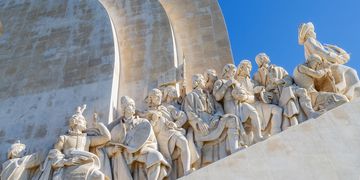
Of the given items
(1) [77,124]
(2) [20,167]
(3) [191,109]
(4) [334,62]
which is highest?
(4) [334,62]

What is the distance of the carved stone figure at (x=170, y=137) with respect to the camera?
497 cm

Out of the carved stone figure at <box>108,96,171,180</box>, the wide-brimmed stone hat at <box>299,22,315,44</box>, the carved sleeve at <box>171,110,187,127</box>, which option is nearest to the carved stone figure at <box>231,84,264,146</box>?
the carved sleeve at <box>171,110,187,127</box>

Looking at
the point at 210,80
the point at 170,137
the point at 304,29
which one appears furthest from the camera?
the point at 304,29

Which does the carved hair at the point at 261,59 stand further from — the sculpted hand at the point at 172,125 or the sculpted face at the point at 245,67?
the sculpted hand at the point at 172,125

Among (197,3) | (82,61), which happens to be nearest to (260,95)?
(82,61)

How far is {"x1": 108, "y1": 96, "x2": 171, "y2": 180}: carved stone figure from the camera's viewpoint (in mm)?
4887

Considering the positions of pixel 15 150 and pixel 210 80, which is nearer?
pixel 15 150

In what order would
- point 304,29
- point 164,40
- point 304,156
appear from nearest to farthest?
point 304,156 → point 304,29 → point 164,40

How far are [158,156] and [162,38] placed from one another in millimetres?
3293

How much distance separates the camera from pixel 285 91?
543cm

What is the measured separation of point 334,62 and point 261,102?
1.13 meters

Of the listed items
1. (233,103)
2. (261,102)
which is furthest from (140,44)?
(261,102)

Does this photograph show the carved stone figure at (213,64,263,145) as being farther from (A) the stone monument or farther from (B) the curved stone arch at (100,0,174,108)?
(B) the curved stone arch at (100,0,174,108)

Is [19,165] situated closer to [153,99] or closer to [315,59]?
[153,99]
